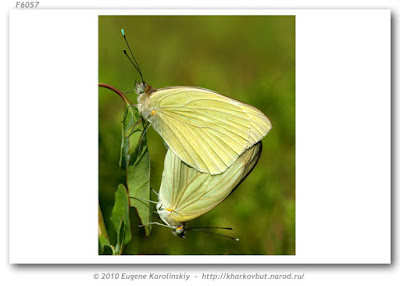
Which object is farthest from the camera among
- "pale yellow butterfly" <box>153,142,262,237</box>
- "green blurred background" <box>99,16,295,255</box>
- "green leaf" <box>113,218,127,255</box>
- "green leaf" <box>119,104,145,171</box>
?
"green blurred background" <box>99,16,295,255</box>

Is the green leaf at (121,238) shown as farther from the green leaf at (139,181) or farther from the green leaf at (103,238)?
the green leaf at (139,181)

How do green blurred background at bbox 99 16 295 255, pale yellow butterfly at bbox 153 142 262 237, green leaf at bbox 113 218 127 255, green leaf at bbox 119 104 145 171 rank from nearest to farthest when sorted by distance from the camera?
green leaf at bbox 113 218 127 255 < green leaf at bbox 119 104 145 171 < pale yellow butterfly at bbox 153 142 262 237 < green blurred background at bbox 99 16 295 255

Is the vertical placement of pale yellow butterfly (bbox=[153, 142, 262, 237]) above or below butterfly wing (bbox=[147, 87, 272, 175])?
below

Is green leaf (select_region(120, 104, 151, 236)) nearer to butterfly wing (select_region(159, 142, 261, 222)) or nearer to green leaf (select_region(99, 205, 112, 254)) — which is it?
green leaf (select_region(99, 205, 112, 254))

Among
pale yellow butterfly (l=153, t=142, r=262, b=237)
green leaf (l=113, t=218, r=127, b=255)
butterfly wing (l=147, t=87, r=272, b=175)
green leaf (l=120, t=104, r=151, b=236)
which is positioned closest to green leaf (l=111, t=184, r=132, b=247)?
green leaf (l=113, t=218, r=127, b=255)

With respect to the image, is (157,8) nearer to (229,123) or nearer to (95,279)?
(229,123)

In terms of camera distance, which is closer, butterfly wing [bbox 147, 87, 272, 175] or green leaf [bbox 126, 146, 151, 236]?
green leaf [bbox 126, 146, 151, 236]

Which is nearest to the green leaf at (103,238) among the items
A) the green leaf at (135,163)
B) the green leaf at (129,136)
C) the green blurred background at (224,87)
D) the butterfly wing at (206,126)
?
the green leaf at (135,163)
